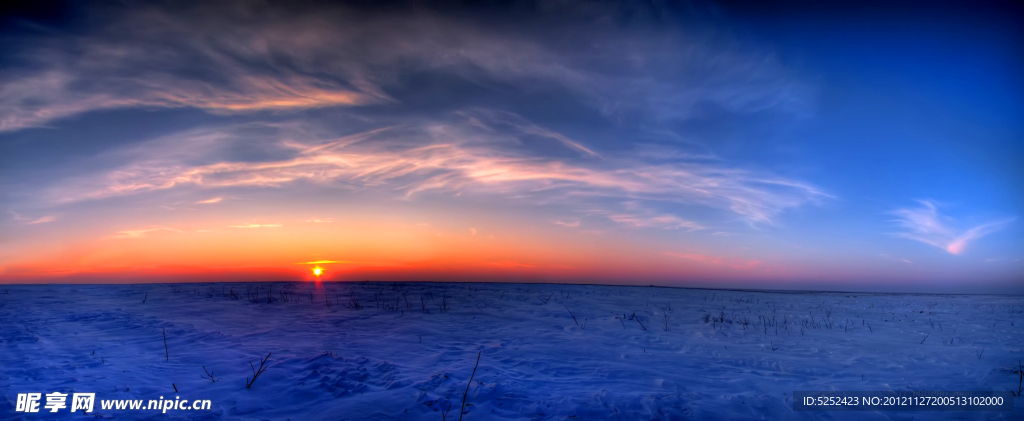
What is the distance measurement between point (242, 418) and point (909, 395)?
29.1 feet

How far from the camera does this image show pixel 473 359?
802 centimetres

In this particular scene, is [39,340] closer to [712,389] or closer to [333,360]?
[333,360]

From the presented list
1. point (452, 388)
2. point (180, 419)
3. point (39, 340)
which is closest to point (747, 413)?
point (452, 388)

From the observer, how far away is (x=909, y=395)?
6.41 meters

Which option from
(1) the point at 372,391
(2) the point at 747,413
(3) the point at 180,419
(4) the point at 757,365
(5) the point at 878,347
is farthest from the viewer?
(5) the point at 878,347

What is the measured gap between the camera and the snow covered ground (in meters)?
5.68

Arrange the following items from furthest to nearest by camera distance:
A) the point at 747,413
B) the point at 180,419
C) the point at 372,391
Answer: the point at 372,391
the point at 747,413
the point at 180,419

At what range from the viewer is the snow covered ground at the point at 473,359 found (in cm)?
568

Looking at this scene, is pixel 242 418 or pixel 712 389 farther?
pixel 712 389

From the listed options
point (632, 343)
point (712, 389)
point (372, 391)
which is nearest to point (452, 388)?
point (372, 391)

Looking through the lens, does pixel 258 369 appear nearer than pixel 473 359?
Yes

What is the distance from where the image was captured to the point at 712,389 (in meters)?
6.50

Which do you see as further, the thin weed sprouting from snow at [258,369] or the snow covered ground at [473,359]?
the thin weed sprouting from snow at [258,369]

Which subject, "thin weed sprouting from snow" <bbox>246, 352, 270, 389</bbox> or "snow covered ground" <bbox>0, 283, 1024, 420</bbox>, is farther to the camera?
"thin weed sprouting from snow" <bbox>246, 352, 270, 389</bbox>
